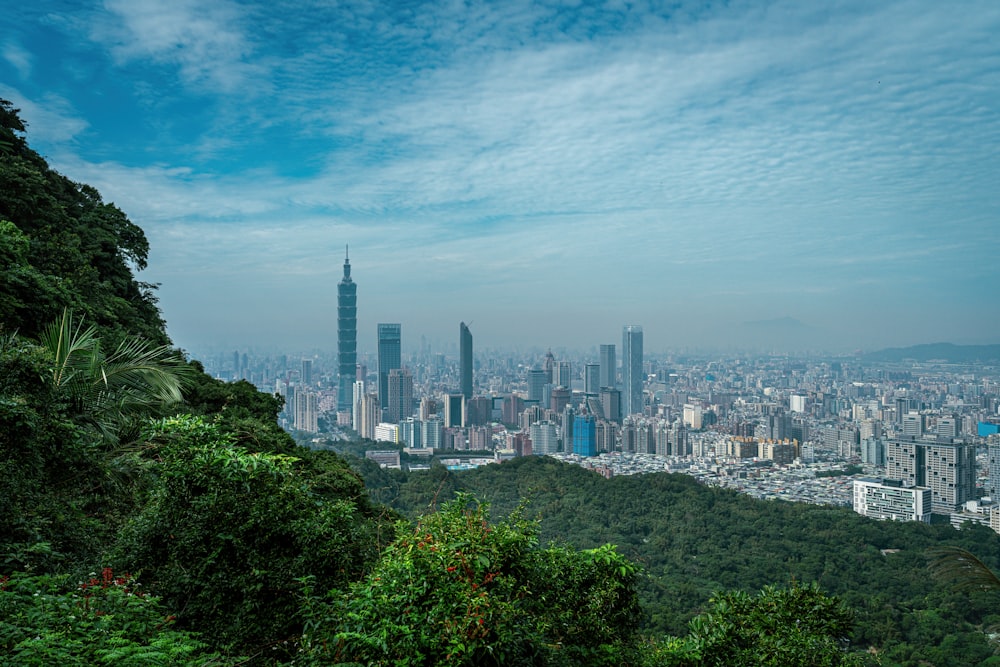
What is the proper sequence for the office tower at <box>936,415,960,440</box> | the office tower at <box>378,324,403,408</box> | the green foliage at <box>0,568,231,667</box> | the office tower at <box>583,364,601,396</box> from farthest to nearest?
1. the office tower at <box>378,324,403,408</box>
2. the office tower at <box>583,364,601,396</box>
3. the office tower at <box>936,415,960,440</box>
4. the green foliage at <box>0,568,231,667</box>

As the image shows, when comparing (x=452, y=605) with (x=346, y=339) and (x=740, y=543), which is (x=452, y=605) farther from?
(x=346, y=339)

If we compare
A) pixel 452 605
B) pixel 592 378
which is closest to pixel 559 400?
pixel 592 378

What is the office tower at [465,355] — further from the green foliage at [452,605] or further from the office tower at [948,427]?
the green foliage at [452,605]

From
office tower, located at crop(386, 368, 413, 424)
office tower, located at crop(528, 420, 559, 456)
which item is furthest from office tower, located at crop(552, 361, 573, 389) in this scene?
office tower, located at crop(528, 420, 559, 456)

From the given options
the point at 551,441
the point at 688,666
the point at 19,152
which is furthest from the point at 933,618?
the point at 551,441

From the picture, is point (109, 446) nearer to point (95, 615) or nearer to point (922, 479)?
point (95, 615)

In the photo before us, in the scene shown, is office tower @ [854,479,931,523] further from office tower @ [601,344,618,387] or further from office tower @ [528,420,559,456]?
office tower @ [601,344,618,387]
